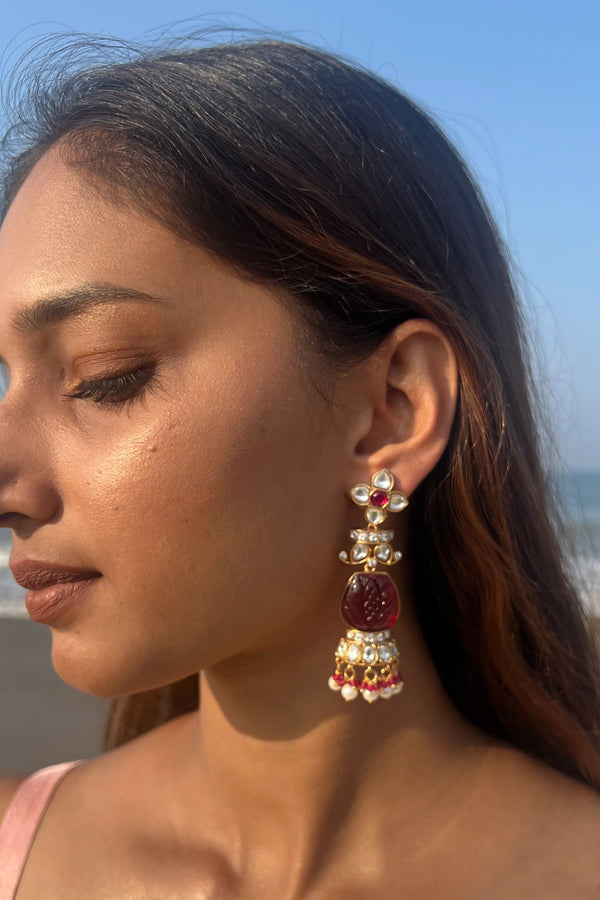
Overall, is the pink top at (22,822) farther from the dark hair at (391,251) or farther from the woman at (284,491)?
the dark hair at (391,251)

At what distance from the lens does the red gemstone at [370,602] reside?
4.72 ft

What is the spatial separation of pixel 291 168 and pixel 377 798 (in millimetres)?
1251

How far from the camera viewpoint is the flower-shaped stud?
1437 mm

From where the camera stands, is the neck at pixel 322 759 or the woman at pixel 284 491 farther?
the neck at pixel 322 759

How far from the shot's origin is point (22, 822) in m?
1.72

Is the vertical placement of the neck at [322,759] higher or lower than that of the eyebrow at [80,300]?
lower

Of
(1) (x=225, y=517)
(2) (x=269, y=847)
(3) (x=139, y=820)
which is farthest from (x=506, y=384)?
(3) (x=139, y=820)

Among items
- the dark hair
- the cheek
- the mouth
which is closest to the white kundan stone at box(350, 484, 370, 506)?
the cheek

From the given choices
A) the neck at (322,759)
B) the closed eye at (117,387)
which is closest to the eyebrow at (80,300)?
the closed eye at (117,387)

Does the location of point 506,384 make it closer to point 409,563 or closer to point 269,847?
point 409,563

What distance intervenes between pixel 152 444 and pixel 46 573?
12.4 inches

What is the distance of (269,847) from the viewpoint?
155cm

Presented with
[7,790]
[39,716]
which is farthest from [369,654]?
[39,716]

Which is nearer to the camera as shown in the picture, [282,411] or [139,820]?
[282,411]
